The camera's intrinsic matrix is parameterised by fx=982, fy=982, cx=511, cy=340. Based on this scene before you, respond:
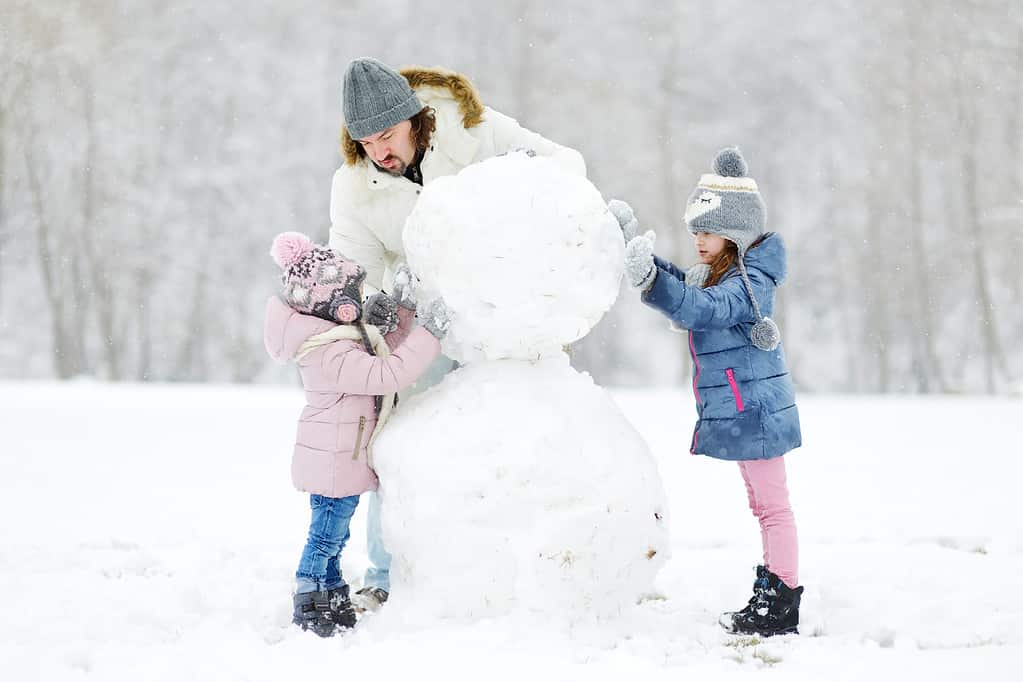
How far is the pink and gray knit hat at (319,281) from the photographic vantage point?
3.24m

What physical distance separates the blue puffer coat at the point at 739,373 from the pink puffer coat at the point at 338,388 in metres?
0.83

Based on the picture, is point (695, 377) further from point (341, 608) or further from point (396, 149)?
point (341, 608)

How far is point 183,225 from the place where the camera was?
1638 centimetres

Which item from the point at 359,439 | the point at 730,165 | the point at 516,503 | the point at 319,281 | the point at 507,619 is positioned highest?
the point at 730,165

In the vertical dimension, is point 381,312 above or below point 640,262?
below

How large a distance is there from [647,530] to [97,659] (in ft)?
5.75

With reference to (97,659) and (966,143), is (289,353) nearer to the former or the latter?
(97,659)

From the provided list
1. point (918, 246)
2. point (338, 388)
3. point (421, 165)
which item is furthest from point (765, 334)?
point (918, 246)

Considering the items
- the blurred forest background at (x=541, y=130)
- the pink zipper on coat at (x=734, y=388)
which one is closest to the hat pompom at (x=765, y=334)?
the pink zipper on coat at (x=734, y=388)

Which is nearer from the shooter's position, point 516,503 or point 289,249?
point 516,503

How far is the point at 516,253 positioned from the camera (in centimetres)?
299

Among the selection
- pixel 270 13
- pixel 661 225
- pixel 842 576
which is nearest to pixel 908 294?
pixel 661 225

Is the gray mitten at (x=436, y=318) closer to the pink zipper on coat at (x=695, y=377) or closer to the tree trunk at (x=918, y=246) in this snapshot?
the pink zipper on coat at (x=695, y=377)

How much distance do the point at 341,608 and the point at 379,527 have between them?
0.40 m
